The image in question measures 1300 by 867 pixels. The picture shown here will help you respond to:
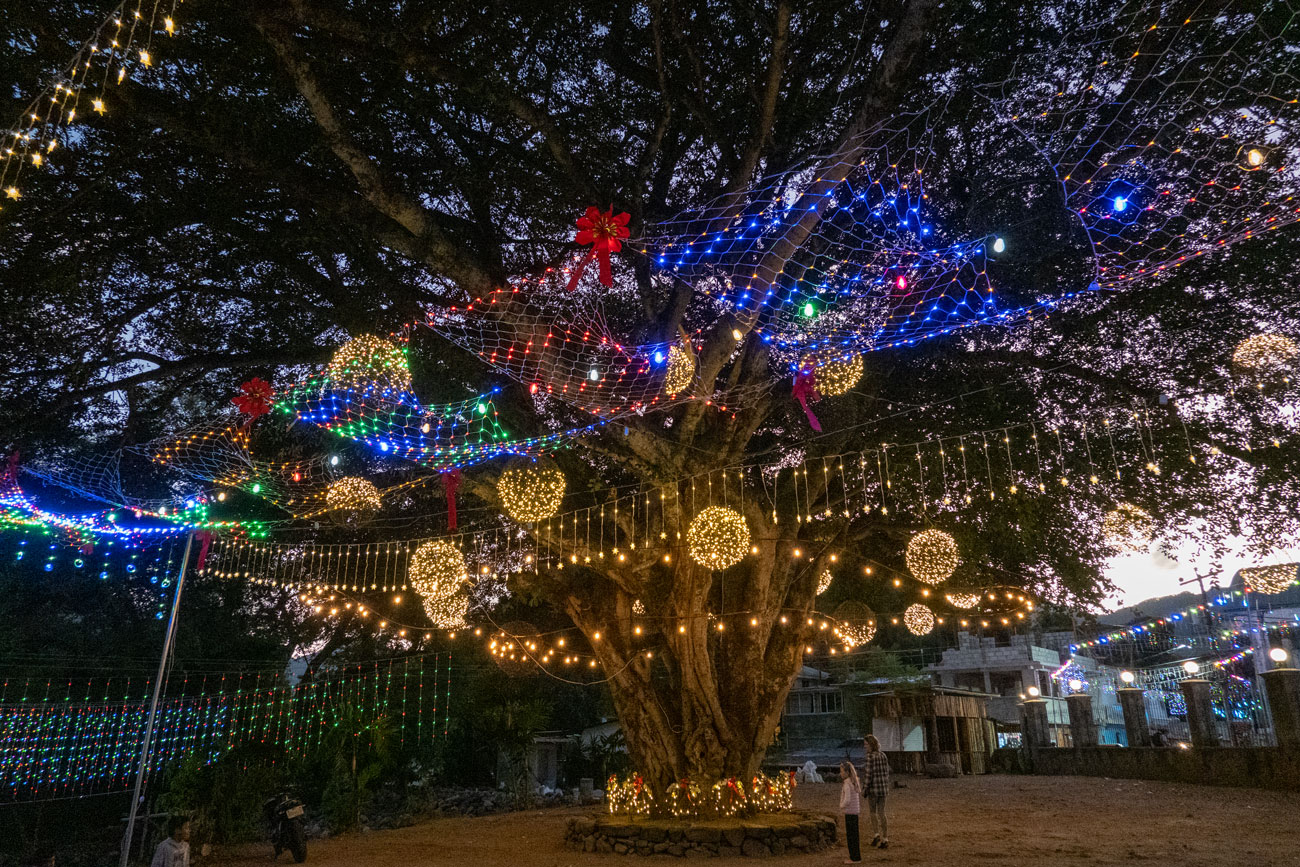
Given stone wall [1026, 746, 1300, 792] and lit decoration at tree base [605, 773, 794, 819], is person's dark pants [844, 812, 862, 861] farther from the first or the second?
stone wall [1026, 746, 1300, 792]

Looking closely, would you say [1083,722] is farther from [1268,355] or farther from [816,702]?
[1268,355]

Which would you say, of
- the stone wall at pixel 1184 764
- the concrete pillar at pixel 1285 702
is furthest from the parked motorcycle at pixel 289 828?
the stone wall at pixel 1184 764

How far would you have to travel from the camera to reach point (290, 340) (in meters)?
11.0

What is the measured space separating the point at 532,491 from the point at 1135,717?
17.5m

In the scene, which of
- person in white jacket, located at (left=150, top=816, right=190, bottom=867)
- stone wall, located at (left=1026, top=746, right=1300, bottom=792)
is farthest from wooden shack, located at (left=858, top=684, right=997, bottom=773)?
person in white jacket, located at (left=150, top=816, right=190, bottom=867)

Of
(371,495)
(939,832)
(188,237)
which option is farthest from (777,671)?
(188,237)

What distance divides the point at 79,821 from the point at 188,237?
11.4m

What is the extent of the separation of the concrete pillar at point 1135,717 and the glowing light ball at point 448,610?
16.6 meters

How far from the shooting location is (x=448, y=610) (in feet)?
37.9

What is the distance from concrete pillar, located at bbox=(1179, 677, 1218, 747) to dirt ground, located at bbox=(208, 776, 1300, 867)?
114 cm

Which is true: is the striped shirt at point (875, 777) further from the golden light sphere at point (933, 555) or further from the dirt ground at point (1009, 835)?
the golden light sphere at point (933, 555)

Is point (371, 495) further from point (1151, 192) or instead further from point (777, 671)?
point (1151, 192)

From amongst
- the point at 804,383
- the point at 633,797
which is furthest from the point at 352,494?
the point at 633,797

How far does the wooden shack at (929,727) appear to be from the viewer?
2305cm
